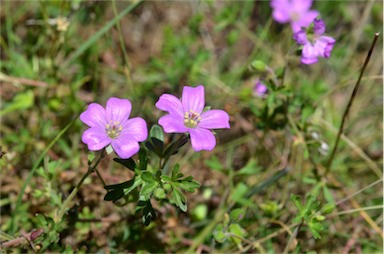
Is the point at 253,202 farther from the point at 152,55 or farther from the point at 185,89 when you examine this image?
the point at 152,55


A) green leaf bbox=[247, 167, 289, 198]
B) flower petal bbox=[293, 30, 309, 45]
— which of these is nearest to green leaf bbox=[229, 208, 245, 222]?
green leaf bbox=[247, 167, 289, 198]

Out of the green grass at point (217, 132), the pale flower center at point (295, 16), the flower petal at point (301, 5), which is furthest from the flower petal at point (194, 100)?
the flower petal at point (301, 5)

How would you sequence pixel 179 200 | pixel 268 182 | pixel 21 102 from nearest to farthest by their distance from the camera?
pixel 179 200
pixel 268 182
pixel 21 102

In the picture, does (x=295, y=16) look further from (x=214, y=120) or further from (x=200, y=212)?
(x=214, y=120)

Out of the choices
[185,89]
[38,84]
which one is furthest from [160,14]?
[185,89]

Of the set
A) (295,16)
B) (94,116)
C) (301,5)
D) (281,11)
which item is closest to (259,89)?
(281,11)

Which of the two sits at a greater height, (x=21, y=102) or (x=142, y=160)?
(x=142, y=160)

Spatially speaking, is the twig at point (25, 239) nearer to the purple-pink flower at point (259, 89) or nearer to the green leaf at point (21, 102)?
the green leaf at point (21, 102)
